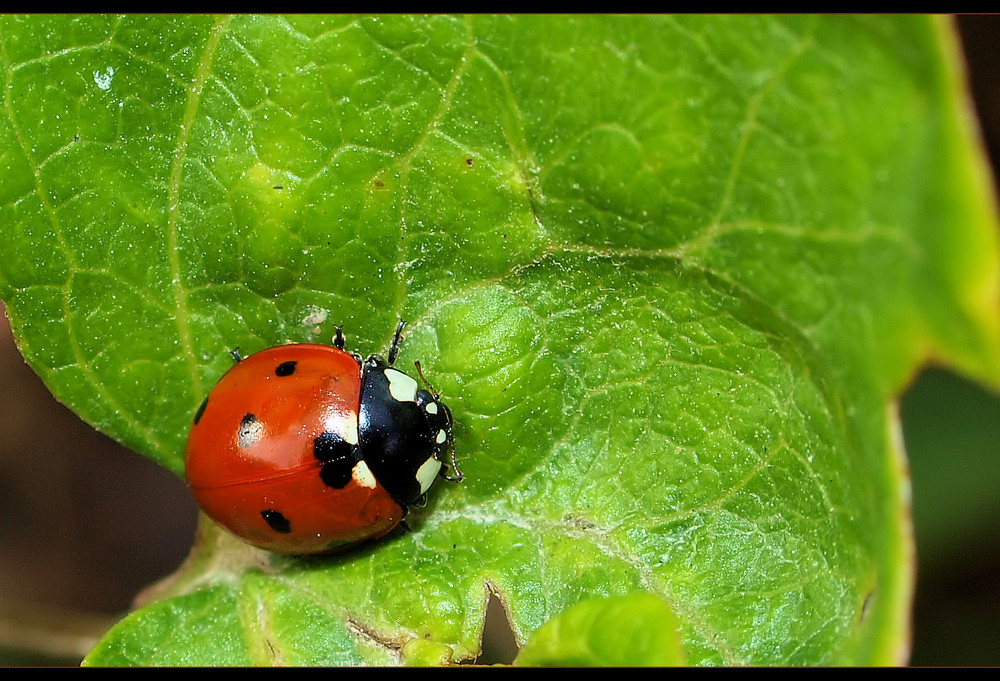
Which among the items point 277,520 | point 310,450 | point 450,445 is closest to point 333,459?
point 310,450

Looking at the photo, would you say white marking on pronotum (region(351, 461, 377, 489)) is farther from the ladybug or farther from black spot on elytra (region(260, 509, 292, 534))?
black spot on elytra (region(260, 509, 292, 534))

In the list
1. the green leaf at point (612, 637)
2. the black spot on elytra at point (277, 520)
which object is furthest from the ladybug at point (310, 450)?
the green leaf at point (612, 637)

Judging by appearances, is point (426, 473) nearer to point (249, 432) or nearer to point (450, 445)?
point (450, 445)

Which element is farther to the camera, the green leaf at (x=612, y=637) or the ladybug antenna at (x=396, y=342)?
the ladybug antenna at (x=396, y=342)

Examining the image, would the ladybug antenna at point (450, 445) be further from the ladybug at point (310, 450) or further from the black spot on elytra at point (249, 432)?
the black spot on elytra at point (249, 432)

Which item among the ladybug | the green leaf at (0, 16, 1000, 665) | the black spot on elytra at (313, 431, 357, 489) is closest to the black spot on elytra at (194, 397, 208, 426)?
→ the ladybug
